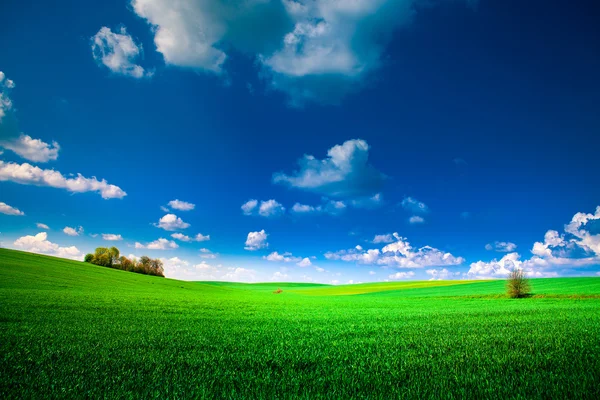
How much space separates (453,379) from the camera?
15.0ft

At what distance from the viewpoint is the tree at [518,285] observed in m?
39.0

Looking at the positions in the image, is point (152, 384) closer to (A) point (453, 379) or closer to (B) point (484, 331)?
(A) point (453, 379)

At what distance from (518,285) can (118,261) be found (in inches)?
3755

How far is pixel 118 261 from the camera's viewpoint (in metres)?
84.2

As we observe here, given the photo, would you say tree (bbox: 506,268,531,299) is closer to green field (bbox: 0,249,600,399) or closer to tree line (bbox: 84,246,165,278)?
green field (bbox: 0,249,600,399)

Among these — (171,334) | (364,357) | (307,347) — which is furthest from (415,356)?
(171,334)

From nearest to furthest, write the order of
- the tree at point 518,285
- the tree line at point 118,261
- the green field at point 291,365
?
the green field at point 291,365 < the tree at point 518,285 < the tree line at point 118,261

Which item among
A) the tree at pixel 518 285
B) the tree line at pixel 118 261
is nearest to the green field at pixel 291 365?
the tree at pixel 518 285

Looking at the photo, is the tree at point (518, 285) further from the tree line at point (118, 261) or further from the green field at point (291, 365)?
the tree line at point (118, 261)

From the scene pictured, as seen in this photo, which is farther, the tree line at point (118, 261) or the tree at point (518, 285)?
the tree line at point (118, 261)

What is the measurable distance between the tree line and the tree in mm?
91272

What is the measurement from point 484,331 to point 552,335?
173 centimetres

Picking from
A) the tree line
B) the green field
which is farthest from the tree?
the tree line

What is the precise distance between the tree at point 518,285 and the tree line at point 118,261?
91.3m
